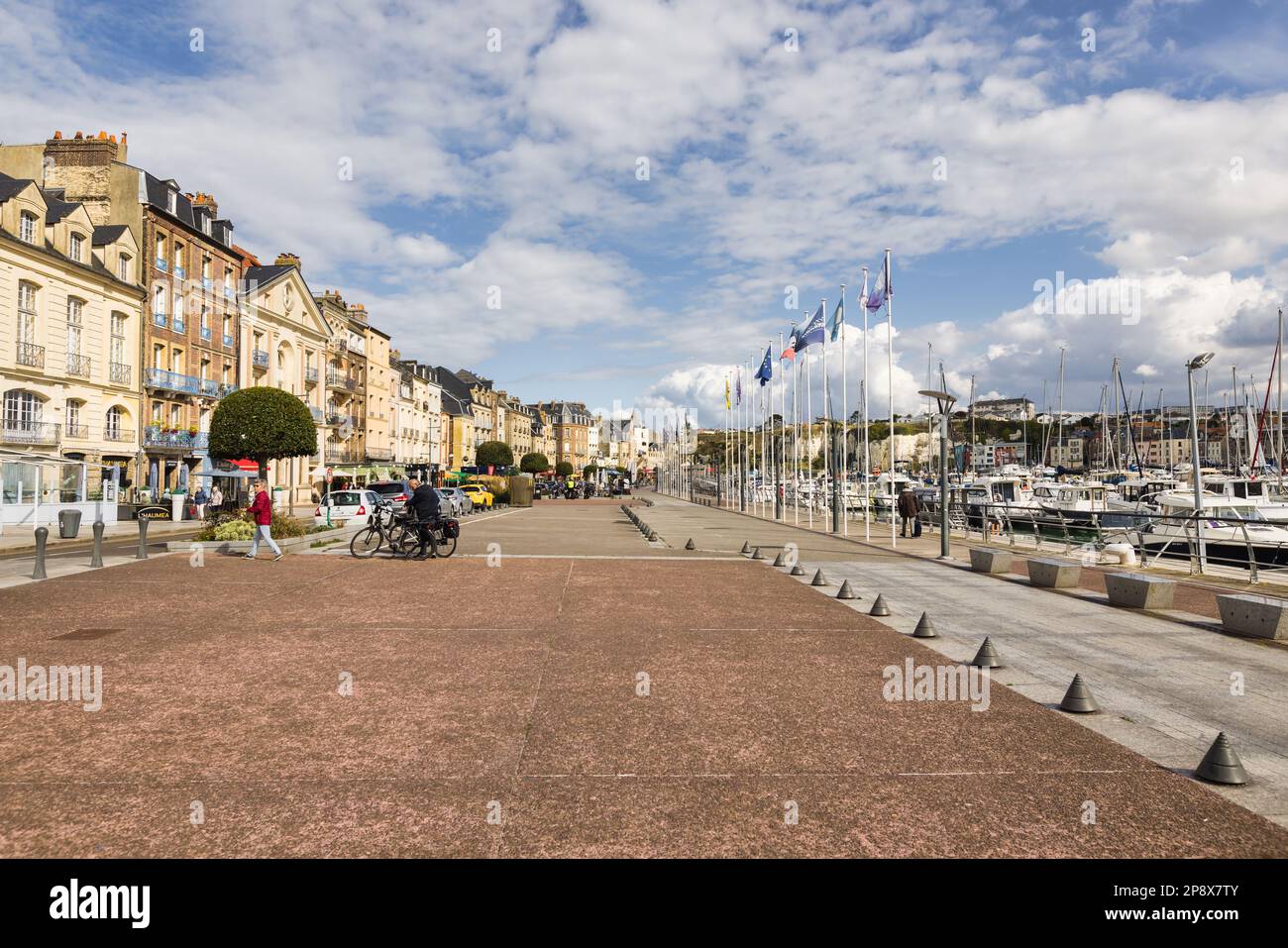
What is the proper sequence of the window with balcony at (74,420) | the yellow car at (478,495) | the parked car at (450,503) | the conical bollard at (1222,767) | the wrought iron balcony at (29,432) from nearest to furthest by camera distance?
1. the conical bollard at (1222,767)
2. the wrought iron balcony at (29,432)
3. the window with balcony at (74,420)
4. the parked car at (450,503)
5. the yellow car at (478,495)

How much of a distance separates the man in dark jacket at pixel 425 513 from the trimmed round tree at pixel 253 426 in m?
15.4

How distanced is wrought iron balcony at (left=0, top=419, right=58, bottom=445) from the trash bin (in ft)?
27.4

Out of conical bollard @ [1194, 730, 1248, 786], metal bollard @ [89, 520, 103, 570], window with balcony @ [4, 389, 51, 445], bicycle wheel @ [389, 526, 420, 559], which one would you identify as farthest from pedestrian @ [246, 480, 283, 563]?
window with balcony @ [4, 389, 51, 445]

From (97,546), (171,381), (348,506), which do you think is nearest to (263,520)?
(97,546)

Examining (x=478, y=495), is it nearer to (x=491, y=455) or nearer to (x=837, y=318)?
(x=837, y=318)

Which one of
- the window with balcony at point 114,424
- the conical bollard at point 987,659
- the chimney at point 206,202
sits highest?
the chimney at point 206,202

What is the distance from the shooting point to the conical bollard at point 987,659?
833cm

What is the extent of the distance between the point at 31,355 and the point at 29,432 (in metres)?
2.98

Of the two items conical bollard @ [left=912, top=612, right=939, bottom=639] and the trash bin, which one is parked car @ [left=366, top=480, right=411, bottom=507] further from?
conical bollard @ [left=912, top=612, right=939, bottom=639]

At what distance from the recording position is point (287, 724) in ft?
20.0

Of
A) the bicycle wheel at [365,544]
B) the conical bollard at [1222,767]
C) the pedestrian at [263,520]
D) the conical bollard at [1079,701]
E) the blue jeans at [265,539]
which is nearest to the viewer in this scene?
the conical bollard at [1222,767]

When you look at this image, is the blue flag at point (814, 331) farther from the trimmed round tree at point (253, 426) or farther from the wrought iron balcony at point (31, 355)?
the wrought iron balcony at point (31, 355)

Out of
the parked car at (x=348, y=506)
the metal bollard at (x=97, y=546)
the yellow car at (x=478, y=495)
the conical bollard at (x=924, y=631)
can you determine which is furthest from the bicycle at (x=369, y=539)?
the yellow car at (x=478, y=495)
